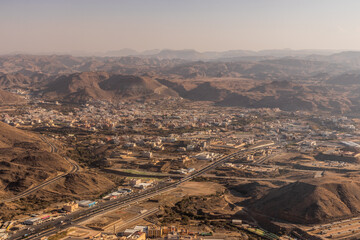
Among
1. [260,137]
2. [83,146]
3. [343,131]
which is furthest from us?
[343,131]

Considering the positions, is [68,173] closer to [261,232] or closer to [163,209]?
[163,209]

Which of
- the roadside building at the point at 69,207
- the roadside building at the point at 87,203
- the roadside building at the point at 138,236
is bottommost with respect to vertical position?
the roadside building at the point at 87,203

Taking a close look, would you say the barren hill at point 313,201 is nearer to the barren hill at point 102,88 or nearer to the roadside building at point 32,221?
the roadside building at point 32,221

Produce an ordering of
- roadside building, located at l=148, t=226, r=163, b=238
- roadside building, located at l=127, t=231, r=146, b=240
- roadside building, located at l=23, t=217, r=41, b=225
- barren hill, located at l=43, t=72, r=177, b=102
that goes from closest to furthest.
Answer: roadside building, located at l=127, t=231, r=146, b=240, roadside building, located at l=148, t=226, r=163, b=238, roadside building, located at l=23, t=217, r=41, b=225, barren hill, located at l=43, t=72, r=177, b=102

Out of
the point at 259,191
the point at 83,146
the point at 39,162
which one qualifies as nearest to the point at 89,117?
the point at 83,146

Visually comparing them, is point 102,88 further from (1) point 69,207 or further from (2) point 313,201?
(2) point 313,201

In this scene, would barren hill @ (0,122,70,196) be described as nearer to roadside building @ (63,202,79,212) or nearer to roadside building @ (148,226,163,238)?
roadside building @ (63,202,79,212)

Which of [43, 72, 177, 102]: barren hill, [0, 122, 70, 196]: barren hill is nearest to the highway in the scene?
[0, 122, 70, 196]: barren hill

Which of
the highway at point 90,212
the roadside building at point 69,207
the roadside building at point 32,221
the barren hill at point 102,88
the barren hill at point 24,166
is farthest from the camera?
the barren hill at point 102,88

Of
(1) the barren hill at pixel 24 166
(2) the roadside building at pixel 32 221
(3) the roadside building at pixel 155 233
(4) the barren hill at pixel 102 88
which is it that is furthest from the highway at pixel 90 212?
(4) the barren hill at pixel 102 88
